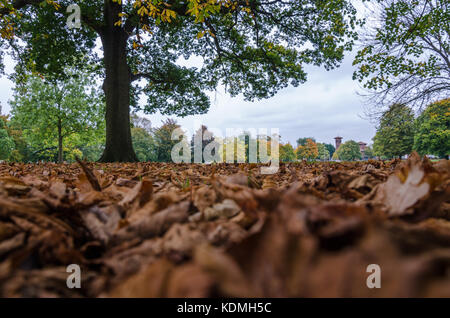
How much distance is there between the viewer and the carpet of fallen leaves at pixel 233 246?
0.33 metres

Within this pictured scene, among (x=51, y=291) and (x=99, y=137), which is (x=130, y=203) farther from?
(x=99, y=137)

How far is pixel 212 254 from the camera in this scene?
1.19ft

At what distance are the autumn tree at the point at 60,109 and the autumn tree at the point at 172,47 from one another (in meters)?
14.9

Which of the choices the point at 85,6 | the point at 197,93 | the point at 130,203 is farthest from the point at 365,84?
the point at 130,203

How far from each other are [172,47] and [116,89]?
4177mm

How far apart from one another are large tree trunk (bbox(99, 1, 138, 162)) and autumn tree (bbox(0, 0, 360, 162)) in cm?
3

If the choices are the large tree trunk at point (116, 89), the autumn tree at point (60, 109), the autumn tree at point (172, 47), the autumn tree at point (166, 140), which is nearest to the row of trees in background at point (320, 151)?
the autumn tree at point (166, 140)

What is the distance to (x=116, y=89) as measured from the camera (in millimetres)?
8625

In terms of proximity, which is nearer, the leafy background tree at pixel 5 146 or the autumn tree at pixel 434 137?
the leafy background tree at pixel 5 146

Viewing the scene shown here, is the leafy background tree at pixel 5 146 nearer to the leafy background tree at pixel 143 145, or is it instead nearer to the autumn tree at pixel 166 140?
the leafy background tree at pixel 143 145

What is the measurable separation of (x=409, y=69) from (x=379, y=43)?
1772mm

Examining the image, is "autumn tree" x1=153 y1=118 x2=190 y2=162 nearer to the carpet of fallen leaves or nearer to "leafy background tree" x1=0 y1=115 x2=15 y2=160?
"leafy background tree" x1=0 y1=115 x2=15 y2=160

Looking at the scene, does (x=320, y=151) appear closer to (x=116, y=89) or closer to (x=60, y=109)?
(x=60, y=109)

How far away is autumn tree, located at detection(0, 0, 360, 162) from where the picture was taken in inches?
324
